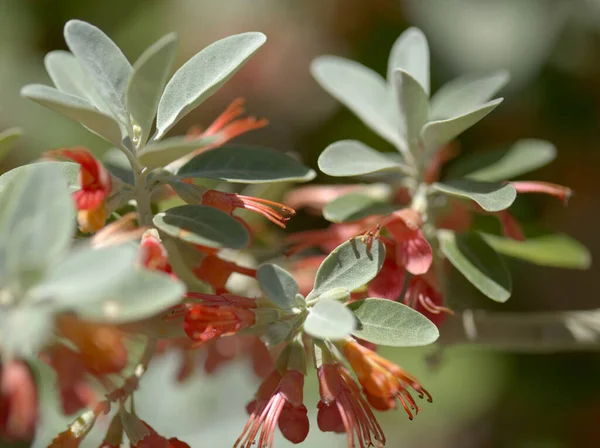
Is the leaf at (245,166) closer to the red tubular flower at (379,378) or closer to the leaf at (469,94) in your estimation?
the red tubular flower at (379,378)

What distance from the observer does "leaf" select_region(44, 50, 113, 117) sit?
3.38ft

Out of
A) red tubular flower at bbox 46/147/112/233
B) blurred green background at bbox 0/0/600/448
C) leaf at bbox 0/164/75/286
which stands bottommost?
blurred green background at bbox 0/0/600/448

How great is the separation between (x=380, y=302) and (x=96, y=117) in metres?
0.41

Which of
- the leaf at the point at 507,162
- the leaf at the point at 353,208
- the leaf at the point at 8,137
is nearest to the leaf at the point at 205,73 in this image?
the leaf at the point at 8,137

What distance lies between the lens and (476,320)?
1.26 m

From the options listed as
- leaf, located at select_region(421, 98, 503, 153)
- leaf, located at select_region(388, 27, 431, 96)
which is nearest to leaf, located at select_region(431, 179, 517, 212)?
leaf, located at select_region(421, 98, 503, 153)

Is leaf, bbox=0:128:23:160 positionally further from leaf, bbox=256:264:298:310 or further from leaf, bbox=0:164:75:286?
leaf, bbox=256:264:298:310

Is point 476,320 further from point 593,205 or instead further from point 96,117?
point 593,205

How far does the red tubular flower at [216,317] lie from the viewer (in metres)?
0.90

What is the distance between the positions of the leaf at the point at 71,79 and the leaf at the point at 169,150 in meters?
0.18

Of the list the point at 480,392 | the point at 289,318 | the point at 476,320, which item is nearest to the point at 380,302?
the point at 289,318

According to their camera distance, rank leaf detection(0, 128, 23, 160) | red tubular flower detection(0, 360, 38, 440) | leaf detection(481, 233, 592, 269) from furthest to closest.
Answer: leaf detection(481, 233, 592, 269), leaf detection(0, 128, 23, 160), red tubular flower detection(0, 360, 38, 440)

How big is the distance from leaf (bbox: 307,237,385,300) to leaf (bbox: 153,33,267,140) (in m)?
0.27

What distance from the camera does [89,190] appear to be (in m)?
0.91
